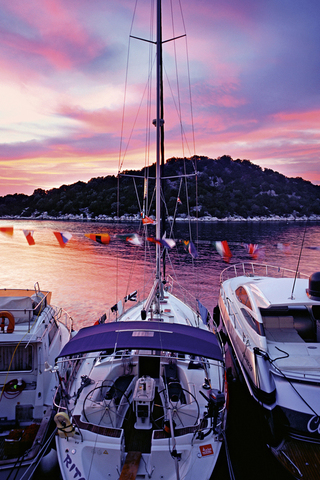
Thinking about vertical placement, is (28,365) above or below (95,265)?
above

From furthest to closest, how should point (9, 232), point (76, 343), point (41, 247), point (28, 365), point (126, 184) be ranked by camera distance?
point (126, 184)
point (41, 247)
point (9, 232)
point (28, 365)
point (76, 343)

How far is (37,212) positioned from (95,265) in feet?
381

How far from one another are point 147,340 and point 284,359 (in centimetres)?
319

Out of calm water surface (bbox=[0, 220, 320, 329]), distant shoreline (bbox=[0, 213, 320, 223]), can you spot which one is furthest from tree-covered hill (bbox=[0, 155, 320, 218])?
calm water surface (bbox=[0, 220, 320, 329])

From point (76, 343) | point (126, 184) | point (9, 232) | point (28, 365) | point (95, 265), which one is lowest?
point (95, 265)

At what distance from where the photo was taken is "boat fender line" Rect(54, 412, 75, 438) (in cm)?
463

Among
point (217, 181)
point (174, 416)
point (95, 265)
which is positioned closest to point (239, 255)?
point (95, 265)

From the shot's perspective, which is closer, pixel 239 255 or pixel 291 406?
pixel 291 406

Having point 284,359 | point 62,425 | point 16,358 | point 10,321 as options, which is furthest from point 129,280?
point 62,425

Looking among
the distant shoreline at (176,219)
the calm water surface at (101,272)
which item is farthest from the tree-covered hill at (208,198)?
the calm water surface at (101,272)

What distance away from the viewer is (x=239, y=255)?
33.0 m

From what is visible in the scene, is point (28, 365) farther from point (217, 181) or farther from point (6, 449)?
point (217, 181)

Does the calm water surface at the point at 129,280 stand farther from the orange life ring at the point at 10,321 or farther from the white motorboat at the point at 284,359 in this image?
the orange life ring at the point at 10,321

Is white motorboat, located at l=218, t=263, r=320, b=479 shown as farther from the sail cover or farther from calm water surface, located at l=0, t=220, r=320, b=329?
calm water surface, located at l=0, t=220, r=320, b=329
